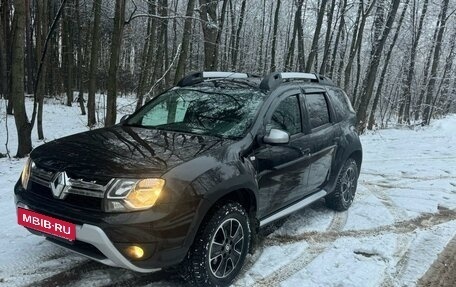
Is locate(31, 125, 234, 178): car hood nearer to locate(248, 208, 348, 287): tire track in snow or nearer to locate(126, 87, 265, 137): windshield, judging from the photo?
locate(126, 87, 265, 137): windshield

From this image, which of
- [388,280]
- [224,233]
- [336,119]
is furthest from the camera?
[336,119]

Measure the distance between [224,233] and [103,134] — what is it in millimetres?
1498

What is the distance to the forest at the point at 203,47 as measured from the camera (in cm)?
1004

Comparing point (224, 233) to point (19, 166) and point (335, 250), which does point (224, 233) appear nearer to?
point (335, 250)

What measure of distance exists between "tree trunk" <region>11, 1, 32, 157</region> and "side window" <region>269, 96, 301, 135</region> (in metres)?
5.69

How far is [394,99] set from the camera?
34406 millimetres

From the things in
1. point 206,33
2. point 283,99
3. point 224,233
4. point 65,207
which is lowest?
point 224,233

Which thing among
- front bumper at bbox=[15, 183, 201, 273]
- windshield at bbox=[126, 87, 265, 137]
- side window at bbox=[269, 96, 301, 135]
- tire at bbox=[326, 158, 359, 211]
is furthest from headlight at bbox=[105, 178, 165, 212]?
tire at bbox=[326, 158, 359, 211]

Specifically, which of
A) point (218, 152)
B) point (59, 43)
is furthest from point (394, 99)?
point (218, 152)

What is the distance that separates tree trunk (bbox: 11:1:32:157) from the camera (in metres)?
7.80

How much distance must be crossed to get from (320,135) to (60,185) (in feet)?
10.2

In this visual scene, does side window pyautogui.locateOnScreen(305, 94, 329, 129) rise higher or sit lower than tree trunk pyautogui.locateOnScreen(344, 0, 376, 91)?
lower

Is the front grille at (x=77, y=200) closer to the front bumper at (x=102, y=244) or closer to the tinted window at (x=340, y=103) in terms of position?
the front bumper at (x=102, y=244)

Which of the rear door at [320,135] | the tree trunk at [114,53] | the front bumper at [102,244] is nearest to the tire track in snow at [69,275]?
the front bumper at [102,244]
